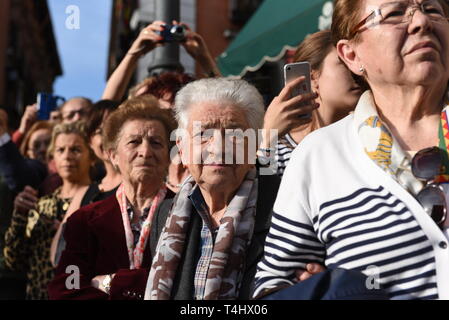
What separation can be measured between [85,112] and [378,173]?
3.76 m

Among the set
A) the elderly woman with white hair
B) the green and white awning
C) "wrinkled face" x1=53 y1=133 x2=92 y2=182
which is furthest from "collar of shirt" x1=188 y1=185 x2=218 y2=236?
the green and white awning

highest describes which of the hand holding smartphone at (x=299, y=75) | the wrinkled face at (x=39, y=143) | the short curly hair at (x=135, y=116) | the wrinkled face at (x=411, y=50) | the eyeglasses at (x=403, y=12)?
the wrinkled face at (x=39, y=143)

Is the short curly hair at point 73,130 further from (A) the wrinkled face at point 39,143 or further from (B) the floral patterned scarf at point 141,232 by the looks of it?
(B) the floral patterned scarf at point 141,232

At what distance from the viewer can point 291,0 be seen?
22.6ft

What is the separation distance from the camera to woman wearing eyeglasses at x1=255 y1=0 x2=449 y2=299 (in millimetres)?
1718

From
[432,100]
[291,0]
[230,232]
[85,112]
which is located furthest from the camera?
[291,0]

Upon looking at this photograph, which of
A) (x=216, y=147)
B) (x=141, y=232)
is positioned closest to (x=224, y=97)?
(x=216, y=147)

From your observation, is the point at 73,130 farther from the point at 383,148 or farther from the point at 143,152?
the point at 383,148

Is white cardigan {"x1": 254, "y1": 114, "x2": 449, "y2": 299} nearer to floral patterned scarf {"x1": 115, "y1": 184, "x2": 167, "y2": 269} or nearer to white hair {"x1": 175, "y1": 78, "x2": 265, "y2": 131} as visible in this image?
white hair {"x1": 175, "y1": 78, "x2": 265, "y2": 131}

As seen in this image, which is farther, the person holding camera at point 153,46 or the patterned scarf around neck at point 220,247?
the person holding camera at point 153,46

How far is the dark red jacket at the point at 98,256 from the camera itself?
2795mm

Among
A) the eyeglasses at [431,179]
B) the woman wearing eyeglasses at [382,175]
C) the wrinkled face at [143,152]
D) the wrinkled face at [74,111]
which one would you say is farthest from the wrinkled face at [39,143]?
the eyeglasses at [431,179]

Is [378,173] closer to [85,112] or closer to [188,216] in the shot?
[188,216]
